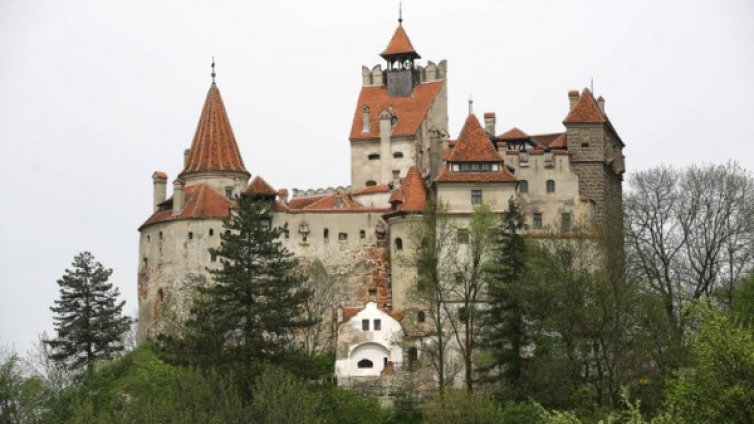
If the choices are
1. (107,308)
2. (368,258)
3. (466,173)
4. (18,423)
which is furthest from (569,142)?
(18,423)

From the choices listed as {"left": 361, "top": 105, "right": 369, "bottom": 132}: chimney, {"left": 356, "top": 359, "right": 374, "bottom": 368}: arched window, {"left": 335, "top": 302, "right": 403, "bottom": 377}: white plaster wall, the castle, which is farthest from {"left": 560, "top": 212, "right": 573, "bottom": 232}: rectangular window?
{"left": 361, "top": 105, "right": 369, "bottom": 132}: chimney

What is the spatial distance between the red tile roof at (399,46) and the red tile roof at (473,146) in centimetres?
1425

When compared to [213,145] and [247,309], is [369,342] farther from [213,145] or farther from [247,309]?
[213,145]

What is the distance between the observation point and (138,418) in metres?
52.4

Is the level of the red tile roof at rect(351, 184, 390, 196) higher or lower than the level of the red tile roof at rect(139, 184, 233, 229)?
higher

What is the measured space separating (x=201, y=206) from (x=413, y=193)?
1145 cm

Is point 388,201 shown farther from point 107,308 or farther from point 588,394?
point 588,394

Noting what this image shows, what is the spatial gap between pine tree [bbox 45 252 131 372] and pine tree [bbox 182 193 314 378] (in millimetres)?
13166

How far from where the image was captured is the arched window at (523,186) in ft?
252

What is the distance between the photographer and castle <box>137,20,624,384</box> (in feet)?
245

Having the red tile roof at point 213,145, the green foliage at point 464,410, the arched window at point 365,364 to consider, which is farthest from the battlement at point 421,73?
the green foliage at point 464,410

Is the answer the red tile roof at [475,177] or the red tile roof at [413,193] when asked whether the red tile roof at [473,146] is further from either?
the red tile roof at [413,193]

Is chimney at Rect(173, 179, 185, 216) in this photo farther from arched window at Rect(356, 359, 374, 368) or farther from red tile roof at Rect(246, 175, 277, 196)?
arched window at Rect(356, 359, 374, 368)

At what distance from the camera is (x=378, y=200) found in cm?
8088
